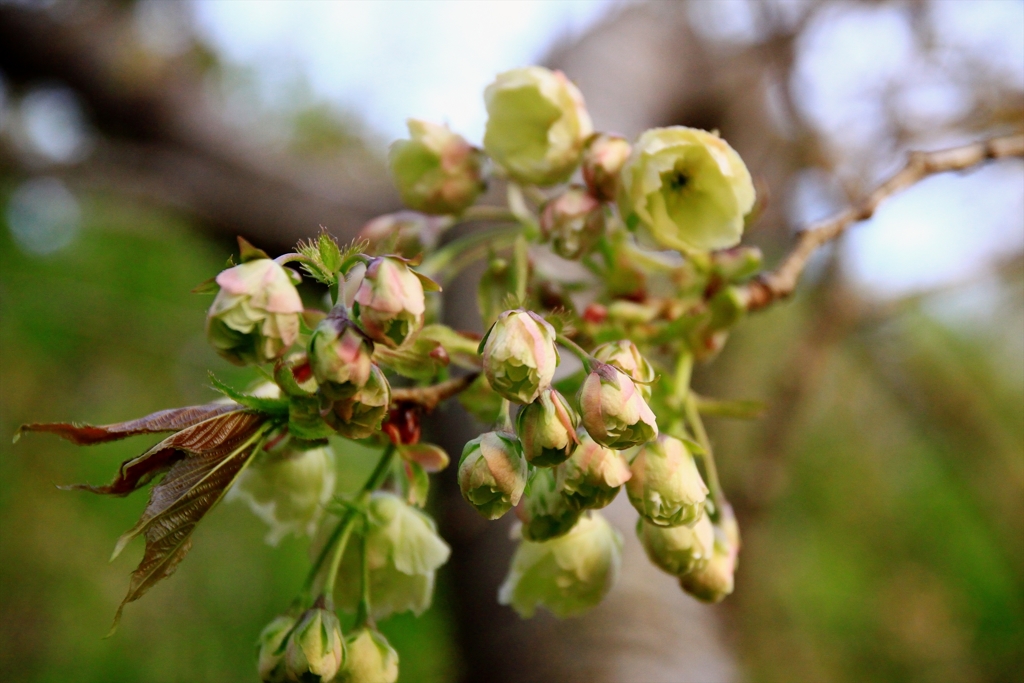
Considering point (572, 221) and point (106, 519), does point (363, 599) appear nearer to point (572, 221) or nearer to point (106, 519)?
point (572, 221)

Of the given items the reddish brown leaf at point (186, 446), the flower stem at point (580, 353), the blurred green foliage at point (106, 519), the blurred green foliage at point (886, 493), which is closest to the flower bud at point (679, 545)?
the flower stem at point (580, 353)

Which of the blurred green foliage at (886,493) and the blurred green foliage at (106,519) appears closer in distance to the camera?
the blurred green foliage at (106,519)

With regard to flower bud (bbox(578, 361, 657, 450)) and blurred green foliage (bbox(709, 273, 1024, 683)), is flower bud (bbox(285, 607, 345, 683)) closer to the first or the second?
flower bud (bbox(578, 361, 657, 450))

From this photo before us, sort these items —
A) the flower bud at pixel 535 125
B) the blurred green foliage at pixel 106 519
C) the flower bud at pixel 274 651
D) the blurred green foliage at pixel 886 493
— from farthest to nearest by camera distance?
the blurred green foliage at pixel 886 493 < the blurred green foliage at pixel 106 519 < the flower bud at pixel 535 125 < the flower bud at pixel 274 651

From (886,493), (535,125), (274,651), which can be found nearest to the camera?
(274,651)

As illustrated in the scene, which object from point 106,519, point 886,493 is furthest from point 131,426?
point 886,493

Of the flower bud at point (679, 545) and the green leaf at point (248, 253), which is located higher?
the green leaf at point (248, 253)

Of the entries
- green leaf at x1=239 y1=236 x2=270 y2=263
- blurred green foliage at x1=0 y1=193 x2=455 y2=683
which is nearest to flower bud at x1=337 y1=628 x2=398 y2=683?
green leaf at x1=239 y1=236 x2=270 y2=263

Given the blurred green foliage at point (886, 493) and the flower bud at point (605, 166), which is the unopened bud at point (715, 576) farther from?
the blurred green foliage at point (886, 493)

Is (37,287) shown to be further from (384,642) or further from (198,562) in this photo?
(384,642)
